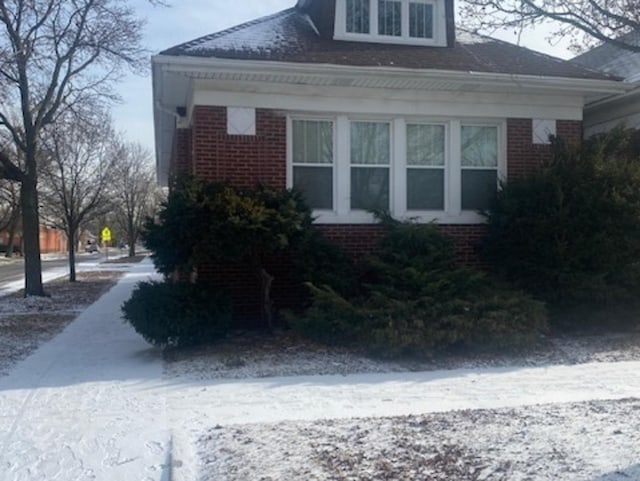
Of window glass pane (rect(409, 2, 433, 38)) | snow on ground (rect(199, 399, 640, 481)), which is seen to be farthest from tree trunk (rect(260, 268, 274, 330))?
window glass pane (rect(409, 2, 433, 38))

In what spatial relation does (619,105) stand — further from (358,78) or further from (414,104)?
(358,78)

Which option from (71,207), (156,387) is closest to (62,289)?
(71,207)

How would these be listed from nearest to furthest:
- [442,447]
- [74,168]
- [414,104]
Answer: [442,447] < [414,104] < [74,168]

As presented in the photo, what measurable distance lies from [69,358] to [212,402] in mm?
3502

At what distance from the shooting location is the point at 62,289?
2314 centimetres

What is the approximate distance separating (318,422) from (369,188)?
20.3ft

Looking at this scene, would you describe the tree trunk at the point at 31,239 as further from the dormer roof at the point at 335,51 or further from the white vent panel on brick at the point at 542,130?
the white vent panel on brick at the point at 542,130

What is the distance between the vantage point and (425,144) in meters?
11.8

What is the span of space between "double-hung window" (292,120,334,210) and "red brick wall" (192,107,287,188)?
1.04ft

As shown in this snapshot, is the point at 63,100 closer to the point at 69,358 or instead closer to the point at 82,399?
the point at 69,358

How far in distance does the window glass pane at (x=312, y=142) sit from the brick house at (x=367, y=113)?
0.02m

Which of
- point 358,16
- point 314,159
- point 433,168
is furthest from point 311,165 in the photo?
point 358,16

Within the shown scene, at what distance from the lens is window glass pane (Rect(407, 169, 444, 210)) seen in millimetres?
11734

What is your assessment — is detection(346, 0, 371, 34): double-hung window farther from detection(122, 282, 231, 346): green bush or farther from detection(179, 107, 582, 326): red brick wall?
detection(122, 282, 231, 346): green bush
